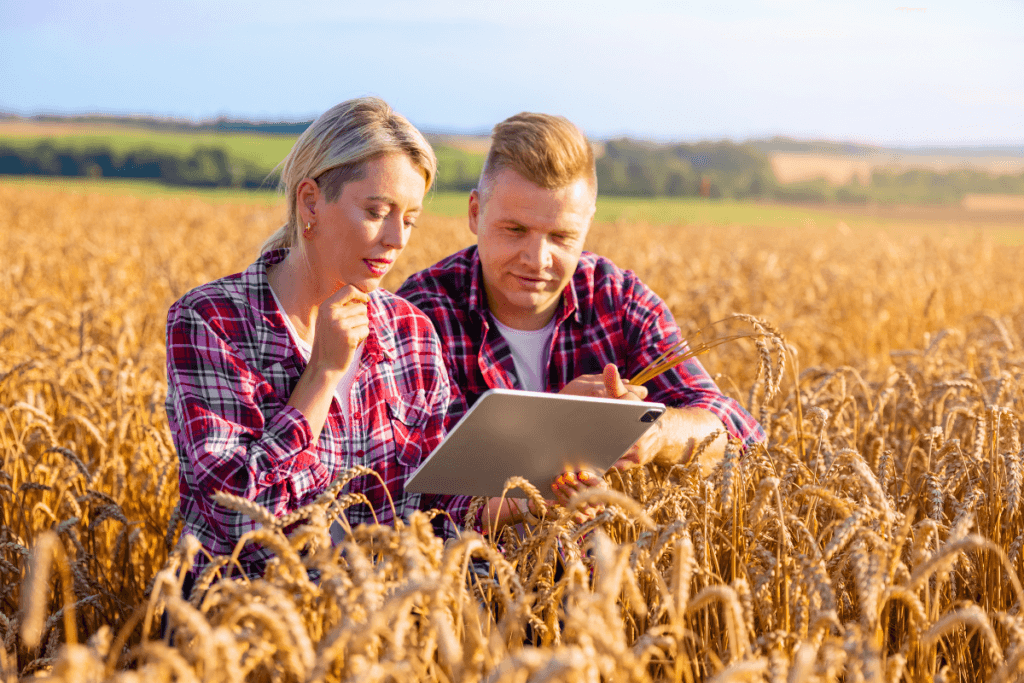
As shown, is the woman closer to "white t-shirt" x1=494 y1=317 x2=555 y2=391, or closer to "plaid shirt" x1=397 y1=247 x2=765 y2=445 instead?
"plaid shirt" x1=397 y1=247 x2=765 y2=445

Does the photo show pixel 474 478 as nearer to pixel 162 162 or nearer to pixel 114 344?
pixel 114 344

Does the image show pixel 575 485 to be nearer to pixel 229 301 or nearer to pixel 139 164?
pixel 229 301

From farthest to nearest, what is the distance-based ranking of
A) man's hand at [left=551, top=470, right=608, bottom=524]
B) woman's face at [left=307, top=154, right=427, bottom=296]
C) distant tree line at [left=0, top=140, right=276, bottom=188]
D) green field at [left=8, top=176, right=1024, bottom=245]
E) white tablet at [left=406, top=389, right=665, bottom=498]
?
distant tree line at [left=0, top=140, right=276, bottom=188] → green field at [left=8, top=176, right=1024, bottom=245] → woman's face at [left=307, top=154, right=427, bottom=296] → man's hand at [left=551, top=470, right=608, bottom=524] → white tablet at [left=406, top=389, right=665, bottom=498]

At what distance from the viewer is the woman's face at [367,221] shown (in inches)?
89.0

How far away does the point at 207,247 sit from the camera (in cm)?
1000

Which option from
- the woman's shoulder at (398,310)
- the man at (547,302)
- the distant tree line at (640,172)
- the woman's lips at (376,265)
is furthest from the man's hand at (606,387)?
the distant tree line at (640,172)

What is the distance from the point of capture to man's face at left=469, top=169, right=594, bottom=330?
269 centimetres

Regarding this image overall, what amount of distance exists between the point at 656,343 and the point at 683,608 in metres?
1.78

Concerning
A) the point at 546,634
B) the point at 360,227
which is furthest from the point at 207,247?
the point at 546,634

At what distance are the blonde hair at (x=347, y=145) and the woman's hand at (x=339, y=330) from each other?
0.33 m

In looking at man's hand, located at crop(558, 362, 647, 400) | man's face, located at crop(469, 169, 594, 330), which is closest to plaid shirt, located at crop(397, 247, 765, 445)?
man's face, located at crop(469, 169, 594, 330)

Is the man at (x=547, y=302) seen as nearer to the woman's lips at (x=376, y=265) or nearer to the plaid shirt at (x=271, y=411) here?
the plaid shirt at (x=271, y=411)

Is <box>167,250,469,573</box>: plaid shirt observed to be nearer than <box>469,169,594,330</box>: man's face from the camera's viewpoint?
Yes

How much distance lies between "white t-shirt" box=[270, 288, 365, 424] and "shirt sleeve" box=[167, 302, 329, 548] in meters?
0.14
